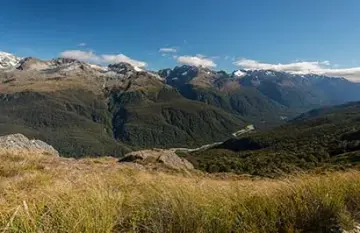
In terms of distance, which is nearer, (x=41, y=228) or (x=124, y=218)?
(x=41, y=228)

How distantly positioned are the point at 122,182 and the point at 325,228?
3902 millimetres

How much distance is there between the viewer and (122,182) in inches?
285

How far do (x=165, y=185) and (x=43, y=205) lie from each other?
7.38ft

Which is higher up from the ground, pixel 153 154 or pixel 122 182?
pixel 122 182

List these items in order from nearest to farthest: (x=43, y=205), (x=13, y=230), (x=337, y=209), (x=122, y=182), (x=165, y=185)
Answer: (x=13, y=230), (x=43, y=205), (x=337, y=209), (x=165, y=185), (x=122, y=182)

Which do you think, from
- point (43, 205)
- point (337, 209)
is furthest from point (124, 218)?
point (337, 209)

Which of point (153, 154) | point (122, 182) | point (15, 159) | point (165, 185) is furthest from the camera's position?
point (153, 154)

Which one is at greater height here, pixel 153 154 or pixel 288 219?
pixel 288 219

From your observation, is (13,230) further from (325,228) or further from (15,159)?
(15,159)

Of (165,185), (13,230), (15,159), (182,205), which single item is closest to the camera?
(13,230)

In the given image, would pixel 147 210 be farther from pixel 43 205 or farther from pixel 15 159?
pixel 15 159

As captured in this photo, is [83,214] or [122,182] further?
[122,182]

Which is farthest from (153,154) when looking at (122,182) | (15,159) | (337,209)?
(337,209)

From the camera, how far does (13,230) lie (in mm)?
3596
